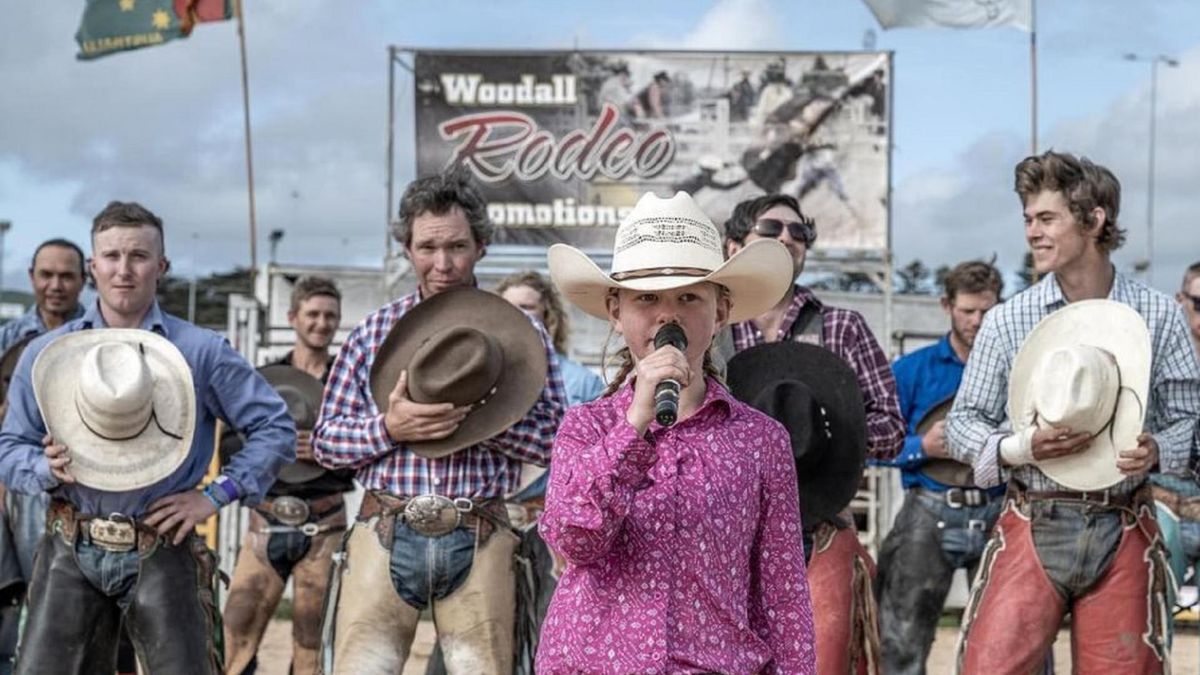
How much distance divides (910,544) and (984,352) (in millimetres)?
2214

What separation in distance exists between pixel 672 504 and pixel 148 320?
3267 millimetres

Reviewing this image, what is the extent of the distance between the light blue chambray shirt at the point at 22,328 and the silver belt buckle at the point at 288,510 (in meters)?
1.39

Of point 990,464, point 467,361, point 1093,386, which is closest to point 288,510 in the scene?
point 467,361

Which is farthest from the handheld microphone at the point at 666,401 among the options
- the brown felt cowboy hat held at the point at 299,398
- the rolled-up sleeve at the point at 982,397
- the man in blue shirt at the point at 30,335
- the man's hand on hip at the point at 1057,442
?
the brown felt cowboy hat held at the point at 299,398

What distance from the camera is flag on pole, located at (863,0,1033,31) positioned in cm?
1884

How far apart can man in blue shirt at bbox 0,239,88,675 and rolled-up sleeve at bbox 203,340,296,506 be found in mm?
1944

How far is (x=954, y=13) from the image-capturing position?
19016 mm

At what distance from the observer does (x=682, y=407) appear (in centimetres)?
408

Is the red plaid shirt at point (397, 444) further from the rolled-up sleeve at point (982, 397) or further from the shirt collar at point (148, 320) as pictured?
the rolled-up sleeve at point (982, 397)

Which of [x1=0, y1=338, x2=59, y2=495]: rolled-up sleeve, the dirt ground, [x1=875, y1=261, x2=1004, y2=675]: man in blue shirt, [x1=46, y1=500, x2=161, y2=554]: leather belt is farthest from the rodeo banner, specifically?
[x1=46, y1=500, x2=161, y2=554]: leather belt

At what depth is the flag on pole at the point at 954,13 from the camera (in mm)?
18844

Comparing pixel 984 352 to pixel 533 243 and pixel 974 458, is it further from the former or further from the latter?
pixel 533 243

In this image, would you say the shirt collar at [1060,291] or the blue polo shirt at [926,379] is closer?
the shirt collar at [1060,291]

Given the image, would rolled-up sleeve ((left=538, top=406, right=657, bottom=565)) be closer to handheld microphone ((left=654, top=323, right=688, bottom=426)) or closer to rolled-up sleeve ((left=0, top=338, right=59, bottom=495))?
handheld microphone ((left=654, top=323, right=688, bottom=426))
